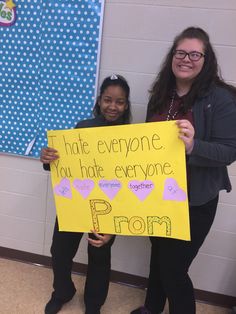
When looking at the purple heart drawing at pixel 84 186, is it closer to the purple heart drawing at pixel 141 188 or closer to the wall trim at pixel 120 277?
the purple heart drawing at pixel 141 188

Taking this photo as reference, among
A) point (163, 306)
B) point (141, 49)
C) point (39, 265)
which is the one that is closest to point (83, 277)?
point (39, 265)

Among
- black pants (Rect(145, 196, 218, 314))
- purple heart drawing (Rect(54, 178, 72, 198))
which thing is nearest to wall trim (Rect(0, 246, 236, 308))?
black pants (Rect(145, 196, 218, 314))

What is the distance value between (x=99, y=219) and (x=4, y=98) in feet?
2.89

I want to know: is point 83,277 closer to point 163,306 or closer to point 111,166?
point 163,306

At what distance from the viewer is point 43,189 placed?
186cm

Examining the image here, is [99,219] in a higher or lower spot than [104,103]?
lower

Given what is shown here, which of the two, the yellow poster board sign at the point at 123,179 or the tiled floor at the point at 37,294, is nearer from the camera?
the yellow poster board sign at the point at 123,179

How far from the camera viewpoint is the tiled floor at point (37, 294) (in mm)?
1690

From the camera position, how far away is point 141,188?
4.02 feet

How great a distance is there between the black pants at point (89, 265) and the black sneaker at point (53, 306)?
5cm

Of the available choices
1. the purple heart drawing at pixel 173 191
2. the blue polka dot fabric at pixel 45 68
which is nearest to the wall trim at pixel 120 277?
the blue polka dot fabric at pixel 45 68

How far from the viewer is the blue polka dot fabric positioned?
153 centimetres

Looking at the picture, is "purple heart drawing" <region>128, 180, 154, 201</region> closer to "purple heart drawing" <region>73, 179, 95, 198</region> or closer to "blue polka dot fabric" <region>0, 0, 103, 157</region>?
"purple heart drawing" <region>73, 179, 95, 198</region>

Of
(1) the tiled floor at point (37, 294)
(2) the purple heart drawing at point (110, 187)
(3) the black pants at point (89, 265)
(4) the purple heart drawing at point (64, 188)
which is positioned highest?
(2) the purple heart drawing at point (110, 187)
